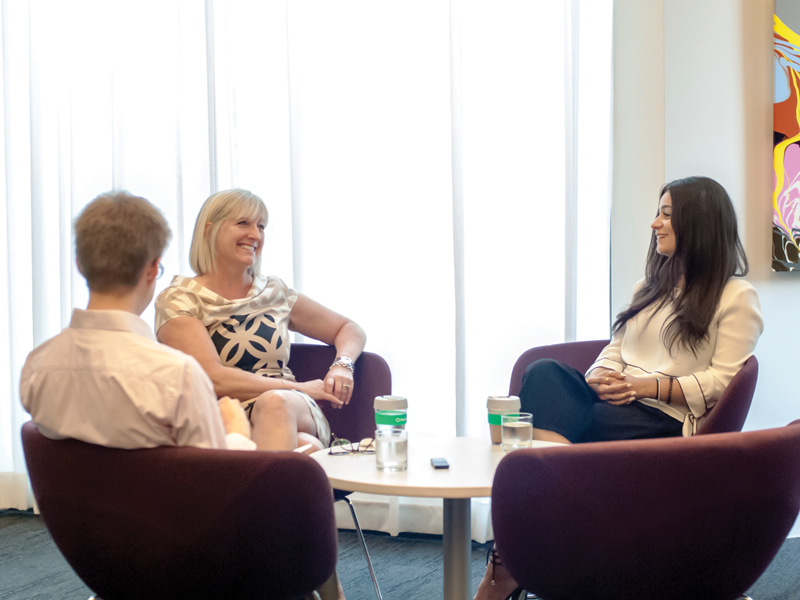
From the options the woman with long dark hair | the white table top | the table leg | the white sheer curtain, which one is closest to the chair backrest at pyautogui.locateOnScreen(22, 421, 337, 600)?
the white table top

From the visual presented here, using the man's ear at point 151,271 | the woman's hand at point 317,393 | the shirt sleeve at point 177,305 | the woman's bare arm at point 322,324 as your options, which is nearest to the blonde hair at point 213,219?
the shirt sleeve at point 177,305

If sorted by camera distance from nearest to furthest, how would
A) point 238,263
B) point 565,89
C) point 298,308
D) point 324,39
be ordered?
point 238,263
point 298,308
point 565,89
point 324,39

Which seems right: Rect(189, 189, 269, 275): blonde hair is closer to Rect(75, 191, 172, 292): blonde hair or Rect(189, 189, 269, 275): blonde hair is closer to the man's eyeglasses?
the man's eyeglasses

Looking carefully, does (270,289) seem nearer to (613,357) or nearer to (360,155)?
(360,155)

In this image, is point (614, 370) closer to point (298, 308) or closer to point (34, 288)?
point (298, 308)

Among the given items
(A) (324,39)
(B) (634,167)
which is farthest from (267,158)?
(B) (634,167)

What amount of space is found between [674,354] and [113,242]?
1.73 meters

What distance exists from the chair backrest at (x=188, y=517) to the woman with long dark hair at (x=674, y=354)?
917 millimetres

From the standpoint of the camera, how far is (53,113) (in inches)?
134

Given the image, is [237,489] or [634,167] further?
[634,167]

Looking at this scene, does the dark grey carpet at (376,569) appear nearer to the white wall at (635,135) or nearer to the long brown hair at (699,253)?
the long brown hair at (699,253)

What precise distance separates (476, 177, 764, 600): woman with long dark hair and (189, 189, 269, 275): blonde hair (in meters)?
1.12

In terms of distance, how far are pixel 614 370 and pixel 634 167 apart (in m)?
1.08

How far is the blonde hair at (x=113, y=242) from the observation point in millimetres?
1220
